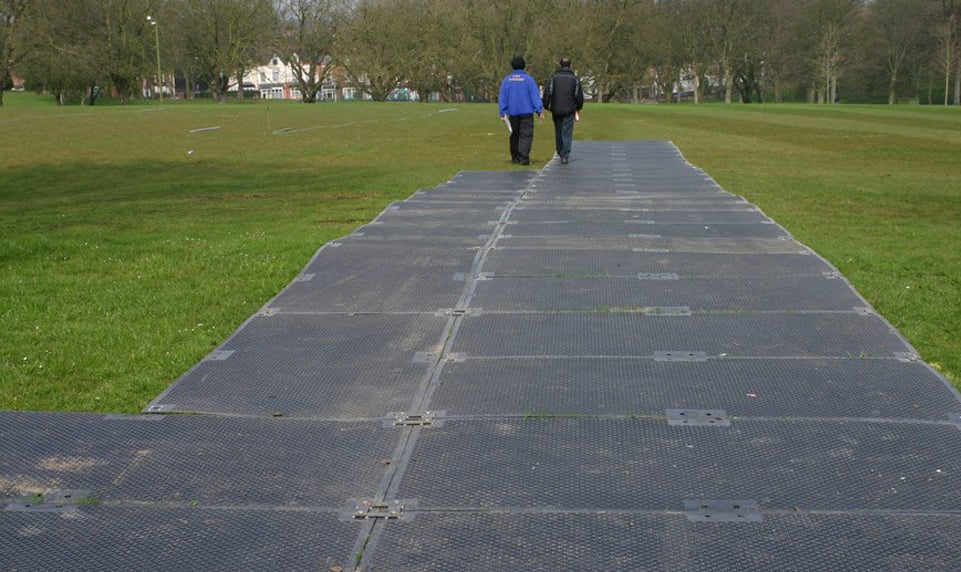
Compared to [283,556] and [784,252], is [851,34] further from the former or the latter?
[283,556]

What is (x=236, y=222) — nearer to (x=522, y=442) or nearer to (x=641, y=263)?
(x=641, y=263)

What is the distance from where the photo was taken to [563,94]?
19.1m

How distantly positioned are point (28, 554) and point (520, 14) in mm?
83868

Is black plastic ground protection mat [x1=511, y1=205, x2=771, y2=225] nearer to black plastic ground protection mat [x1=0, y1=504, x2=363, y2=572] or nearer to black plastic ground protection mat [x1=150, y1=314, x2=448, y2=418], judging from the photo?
black plastic ground protection mat [x1=150, y1=314, x2=448, y2=418]

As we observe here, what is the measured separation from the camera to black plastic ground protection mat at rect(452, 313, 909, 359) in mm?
6605

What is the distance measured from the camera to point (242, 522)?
171 inches

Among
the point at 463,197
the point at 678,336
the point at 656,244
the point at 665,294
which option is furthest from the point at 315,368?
the point at 463,197

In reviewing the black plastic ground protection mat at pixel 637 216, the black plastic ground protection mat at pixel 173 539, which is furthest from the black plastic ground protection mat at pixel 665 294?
the black plastic ground protection mat at pixel 173 539

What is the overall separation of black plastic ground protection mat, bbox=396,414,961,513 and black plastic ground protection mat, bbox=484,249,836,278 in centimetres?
356

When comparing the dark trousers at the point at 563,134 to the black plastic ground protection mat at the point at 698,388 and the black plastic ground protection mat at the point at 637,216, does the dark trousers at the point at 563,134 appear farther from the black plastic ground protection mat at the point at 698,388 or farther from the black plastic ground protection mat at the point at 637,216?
the black plastic ground protection mat at the point at 698,388

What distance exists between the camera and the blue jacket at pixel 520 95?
62.8 feet

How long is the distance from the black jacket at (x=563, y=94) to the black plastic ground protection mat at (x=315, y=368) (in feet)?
A: 40.0

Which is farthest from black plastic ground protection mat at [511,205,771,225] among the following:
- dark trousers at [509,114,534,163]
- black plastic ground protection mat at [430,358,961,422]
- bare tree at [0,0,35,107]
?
bare tree at [0,0,35,107]

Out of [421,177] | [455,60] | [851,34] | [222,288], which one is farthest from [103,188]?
[851,34]
